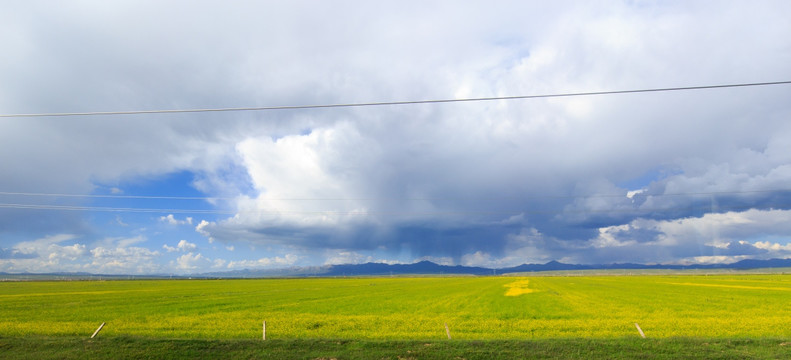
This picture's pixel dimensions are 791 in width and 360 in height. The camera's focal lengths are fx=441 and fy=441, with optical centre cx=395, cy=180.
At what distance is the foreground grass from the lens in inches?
666

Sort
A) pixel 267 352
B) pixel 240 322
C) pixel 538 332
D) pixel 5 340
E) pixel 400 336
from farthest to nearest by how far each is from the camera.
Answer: pixel 240 322 → pixel 538 332 → pixel 400 336 → pixel 5 340 → pixel 267 352

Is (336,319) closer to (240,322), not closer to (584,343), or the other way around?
(240,322)

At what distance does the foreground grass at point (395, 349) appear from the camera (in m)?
16.9

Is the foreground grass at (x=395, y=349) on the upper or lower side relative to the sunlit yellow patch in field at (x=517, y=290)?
upper

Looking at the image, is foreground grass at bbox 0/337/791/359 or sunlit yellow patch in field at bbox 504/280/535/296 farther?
sunlit yellow patch in field at bbox 504/280/535/296

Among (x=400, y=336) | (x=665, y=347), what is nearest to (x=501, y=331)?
(x=400, y=336)

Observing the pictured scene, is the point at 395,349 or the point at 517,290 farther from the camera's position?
the point at 517,290

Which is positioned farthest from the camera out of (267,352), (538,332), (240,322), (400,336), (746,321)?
(240,322)

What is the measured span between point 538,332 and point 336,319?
15261mm

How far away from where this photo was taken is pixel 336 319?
33.5m

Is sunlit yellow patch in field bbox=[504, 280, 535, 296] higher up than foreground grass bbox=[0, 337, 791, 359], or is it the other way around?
foreground grass bbox=[0, 337, 791, 359]

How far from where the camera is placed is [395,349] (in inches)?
707

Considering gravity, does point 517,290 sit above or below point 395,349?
below

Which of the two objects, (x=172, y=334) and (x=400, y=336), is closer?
(x=400, y=336)
